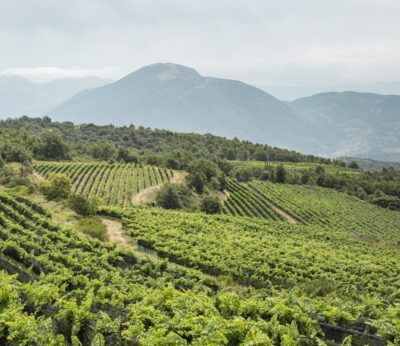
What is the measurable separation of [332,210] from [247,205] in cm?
1924

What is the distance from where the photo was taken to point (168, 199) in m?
81.3

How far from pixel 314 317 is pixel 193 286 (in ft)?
36.9

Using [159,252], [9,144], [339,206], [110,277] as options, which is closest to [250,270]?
[159,252]

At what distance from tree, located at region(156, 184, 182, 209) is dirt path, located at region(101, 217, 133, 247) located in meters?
29.5

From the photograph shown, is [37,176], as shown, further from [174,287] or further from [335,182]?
[335,182]

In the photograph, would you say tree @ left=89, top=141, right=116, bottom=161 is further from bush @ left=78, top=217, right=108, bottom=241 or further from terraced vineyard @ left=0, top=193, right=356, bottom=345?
terraced vineyard @ left=0, top=193, right=356, bottom=345

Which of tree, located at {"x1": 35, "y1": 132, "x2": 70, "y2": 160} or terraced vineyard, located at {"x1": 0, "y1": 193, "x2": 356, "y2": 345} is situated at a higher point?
Answer: tree, located at {"x1": 35, "y1": 132, "x2": 70, "y2": 160}

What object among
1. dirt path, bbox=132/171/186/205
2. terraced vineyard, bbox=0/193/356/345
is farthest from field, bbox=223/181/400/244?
terraced vineyard, bbox=0/193/356/345

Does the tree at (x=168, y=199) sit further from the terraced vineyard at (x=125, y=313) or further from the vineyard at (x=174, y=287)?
the terraced vineyard at (x=125, y=313)

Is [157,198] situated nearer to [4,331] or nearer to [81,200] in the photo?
[81,200]

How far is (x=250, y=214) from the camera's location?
3415 inches

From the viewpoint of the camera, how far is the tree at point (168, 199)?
80812 millimetres

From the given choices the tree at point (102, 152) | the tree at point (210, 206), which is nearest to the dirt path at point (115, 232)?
the tree at point (210, 206)

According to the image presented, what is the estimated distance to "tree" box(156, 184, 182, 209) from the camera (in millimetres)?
80812
